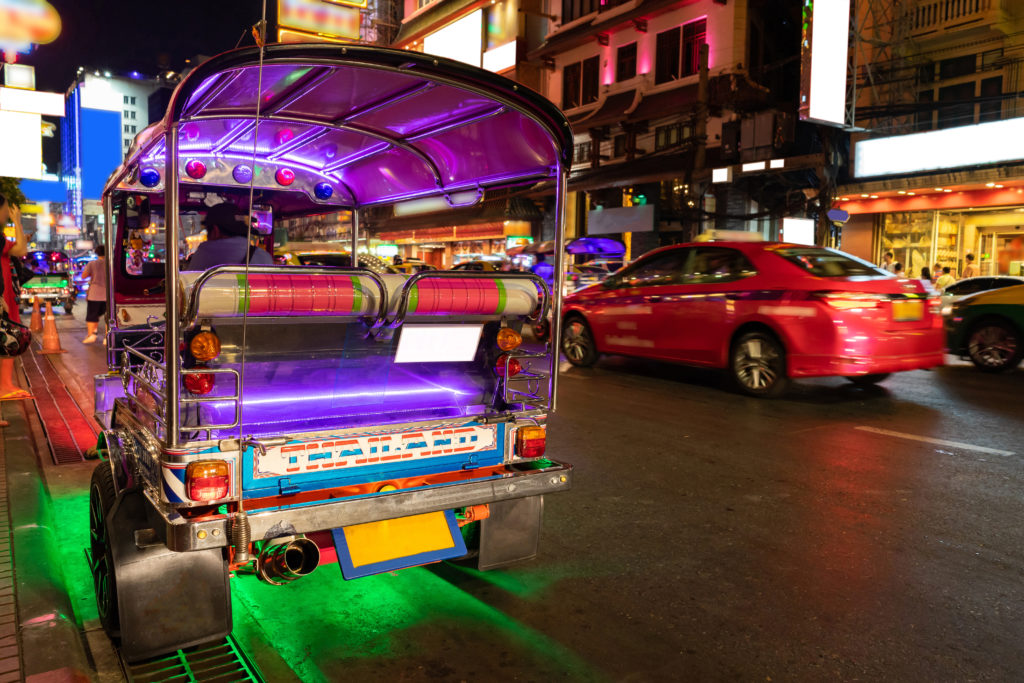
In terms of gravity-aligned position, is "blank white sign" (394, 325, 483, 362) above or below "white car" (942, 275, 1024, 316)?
below

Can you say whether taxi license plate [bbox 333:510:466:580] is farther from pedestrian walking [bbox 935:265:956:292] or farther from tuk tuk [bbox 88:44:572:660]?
pedestrian walking [bbox 935:265:956:292]

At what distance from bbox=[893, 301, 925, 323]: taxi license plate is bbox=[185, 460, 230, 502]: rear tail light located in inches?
291

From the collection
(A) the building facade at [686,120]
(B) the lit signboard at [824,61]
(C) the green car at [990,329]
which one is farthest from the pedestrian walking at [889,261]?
(C) the green car at [990,329]

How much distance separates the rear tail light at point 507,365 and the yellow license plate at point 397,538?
2.67 feet

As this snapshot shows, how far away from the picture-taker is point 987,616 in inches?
139

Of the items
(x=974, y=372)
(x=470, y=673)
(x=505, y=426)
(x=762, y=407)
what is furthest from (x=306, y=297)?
(x=974, y=372)

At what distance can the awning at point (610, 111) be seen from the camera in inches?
1063

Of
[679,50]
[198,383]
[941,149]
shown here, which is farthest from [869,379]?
[679,50]

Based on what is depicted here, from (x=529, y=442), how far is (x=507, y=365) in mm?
405

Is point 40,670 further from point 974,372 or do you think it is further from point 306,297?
point 974,372

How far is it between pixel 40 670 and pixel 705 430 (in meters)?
5.77

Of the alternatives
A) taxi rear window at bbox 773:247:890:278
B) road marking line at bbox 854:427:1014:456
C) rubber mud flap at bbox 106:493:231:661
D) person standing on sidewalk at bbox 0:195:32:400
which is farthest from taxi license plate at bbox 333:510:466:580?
taxi rear window at bbox 773:247:890:278

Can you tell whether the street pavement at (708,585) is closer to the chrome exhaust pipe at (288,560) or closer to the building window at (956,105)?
the chrome exhaust pipe at (288,560)

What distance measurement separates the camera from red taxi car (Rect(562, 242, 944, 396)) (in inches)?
314
